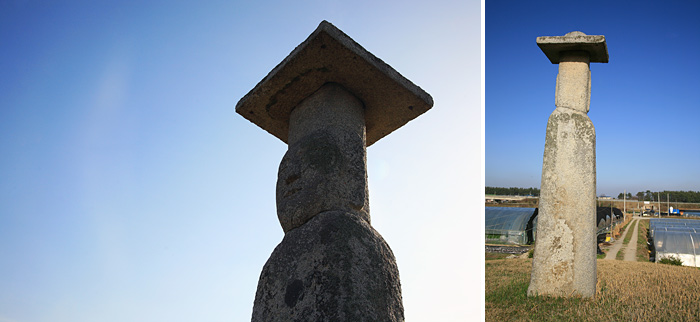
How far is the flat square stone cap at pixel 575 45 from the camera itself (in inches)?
248

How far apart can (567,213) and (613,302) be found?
1311 mm

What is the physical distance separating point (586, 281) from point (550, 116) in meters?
2.50

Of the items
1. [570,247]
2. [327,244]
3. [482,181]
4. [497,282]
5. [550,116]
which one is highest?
[550,116]

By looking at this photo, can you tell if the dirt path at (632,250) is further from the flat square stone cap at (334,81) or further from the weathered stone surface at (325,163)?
the weathered stone surface at (325,163)

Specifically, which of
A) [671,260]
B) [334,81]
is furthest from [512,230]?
[334,81]

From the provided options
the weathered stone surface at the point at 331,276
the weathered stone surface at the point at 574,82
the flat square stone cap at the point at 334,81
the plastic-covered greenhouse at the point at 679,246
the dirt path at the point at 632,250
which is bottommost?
the dirt path at the point at 632,250

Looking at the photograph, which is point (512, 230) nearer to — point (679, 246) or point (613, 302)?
point (679, 246)

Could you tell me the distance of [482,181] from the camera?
19.9 ft

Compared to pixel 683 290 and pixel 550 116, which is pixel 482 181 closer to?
pixel 550 116

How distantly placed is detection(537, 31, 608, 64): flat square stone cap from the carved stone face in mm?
4803

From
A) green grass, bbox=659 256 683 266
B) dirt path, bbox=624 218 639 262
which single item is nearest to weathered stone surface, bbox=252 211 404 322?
green grass, bbox=659 256 683 266

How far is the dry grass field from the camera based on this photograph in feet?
17.1

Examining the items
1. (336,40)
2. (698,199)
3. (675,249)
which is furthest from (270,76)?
(698,199)

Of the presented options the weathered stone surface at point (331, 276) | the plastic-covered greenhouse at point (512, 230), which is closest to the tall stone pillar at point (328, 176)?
the weathered stone surface at point (331, 276)
